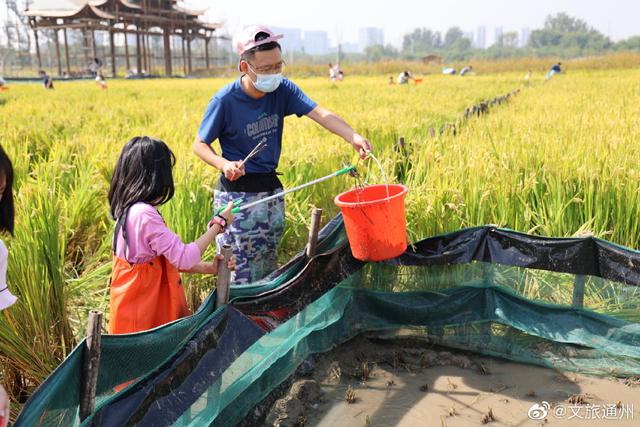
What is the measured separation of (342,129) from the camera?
2.67 metres

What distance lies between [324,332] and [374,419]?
503 mm

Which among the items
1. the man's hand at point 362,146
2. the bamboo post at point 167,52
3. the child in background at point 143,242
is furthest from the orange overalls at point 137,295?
the bamboo post at point 167,52

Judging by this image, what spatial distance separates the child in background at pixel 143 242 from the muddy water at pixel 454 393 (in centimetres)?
79

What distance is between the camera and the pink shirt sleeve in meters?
1.81

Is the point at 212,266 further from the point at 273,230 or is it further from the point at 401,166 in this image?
the point at 401,166

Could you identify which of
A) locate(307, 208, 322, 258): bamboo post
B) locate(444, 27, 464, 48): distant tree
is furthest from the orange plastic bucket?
locate(444, 27, 464, 48): distant tree

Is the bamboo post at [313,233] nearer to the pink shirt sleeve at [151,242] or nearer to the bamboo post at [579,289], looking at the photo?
the pink shirt sleeve at [151,242]

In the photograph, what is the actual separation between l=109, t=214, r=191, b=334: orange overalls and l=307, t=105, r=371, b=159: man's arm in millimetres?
1054

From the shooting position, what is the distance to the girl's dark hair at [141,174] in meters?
1.85

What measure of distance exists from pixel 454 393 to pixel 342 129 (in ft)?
4.06

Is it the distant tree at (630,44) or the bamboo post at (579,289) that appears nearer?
the bamboo post at (579,289)

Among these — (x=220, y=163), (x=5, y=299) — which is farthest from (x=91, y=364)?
(x=220, y=163)

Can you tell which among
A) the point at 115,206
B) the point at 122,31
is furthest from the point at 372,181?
the point at 122,31

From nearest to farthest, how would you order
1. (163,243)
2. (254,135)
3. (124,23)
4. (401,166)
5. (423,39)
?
(163,243)
(254,135)
(401,166)
(124,23)
(423,39)
